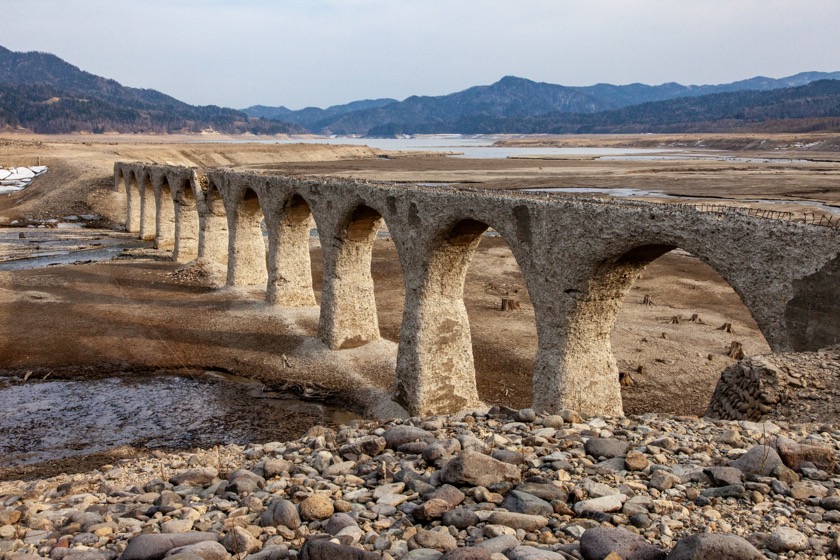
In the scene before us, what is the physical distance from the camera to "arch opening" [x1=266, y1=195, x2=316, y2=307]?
29781mm

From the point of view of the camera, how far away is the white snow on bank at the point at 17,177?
72.4 metres

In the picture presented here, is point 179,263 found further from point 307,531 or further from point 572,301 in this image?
point 307,531

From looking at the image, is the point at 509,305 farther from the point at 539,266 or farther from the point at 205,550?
the point at 205,550

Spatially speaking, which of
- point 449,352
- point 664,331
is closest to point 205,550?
→ point 449,352

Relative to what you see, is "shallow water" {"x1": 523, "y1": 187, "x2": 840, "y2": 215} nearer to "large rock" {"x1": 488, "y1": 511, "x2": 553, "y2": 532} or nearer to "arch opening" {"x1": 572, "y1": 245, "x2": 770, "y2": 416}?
"arch opening" {"x1": 572, "y1": 245, "x2": 770, "y2": 416}

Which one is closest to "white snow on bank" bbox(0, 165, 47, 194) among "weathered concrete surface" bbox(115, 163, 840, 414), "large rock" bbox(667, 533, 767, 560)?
"weathered concrete surface" bbox(115, 163, 840, 414)

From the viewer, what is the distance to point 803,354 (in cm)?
1098

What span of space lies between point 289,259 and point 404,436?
2157cm

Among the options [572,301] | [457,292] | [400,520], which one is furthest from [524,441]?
[457,292]

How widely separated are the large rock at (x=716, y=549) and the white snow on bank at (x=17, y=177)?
271 ft

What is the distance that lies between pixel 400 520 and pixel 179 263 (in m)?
38.6

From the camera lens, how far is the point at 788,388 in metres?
10.3

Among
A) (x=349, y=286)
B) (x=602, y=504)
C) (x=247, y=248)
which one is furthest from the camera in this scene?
(x=247, y=248)

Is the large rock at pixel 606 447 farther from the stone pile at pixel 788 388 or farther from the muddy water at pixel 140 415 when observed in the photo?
the muddy water at pixel 140 415
